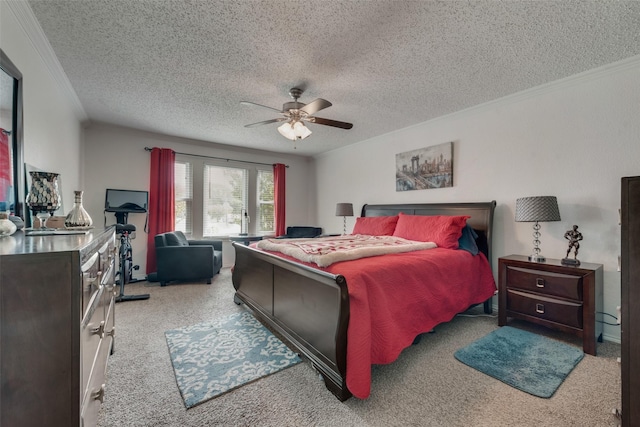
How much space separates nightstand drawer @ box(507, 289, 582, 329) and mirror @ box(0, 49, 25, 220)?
391 cm

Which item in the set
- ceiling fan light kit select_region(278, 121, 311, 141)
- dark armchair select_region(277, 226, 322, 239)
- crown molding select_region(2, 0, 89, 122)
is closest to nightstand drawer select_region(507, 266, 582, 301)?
ceiling fan light kit select_region(278, 121, 311, 141)

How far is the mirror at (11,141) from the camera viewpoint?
1539 mm

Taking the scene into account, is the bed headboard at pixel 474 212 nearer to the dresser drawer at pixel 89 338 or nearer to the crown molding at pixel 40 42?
the dresser drawer at pixel 89 338

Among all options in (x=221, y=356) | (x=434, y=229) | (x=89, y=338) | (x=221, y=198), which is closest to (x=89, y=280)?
(x=89, y=338)

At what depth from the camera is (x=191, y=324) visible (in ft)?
9.04

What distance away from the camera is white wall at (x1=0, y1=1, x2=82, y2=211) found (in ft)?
5.77

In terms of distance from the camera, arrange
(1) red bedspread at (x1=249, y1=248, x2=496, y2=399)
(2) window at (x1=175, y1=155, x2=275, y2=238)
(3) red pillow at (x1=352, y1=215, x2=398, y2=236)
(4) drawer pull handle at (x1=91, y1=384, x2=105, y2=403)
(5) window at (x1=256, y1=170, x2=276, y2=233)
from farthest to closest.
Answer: (5) window at (x1=256, y1=170, x2=276, y2=233)
(2) window at (x1=175, y1=155, x2=275, y2=238)
(3) red pillow at (x1=352, y1=215, x2=398, y2=236)
(1) red bedspread at (x1=249, y1=248, x2=496, y2=399)
(4) drawer pull handle at (x1=91, y1=384, x2=105, y2=403)

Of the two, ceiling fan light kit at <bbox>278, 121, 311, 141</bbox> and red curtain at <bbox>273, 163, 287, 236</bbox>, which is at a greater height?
ceiling fan light kit at <bbox>278, 121, 311, 141</bbox>

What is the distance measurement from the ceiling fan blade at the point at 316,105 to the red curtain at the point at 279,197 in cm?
333

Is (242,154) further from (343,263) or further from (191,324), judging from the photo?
(343,263)

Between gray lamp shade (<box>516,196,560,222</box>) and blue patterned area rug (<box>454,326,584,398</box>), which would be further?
gray lamp shade (<box>516,196,560,222</box>)

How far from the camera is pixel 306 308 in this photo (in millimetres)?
2020

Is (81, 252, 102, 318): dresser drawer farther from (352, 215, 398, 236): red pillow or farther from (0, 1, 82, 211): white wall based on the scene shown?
(352, 215, 398, 236): red pillow

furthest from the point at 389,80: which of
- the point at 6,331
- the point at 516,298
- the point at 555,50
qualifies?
the point at 6,331
